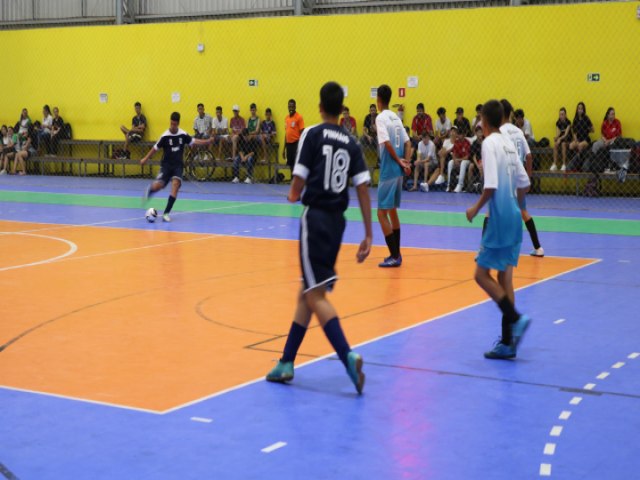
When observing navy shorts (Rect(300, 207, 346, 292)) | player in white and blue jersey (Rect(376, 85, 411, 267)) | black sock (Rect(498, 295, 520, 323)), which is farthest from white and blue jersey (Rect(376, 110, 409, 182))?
navy shorts (Rect(300, 207, 346, 292))

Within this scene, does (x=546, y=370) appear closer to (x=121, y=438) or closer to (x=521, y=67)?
(x=121, y=438)

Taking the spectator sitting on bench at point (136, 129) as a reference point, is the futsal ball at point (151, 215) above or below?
below

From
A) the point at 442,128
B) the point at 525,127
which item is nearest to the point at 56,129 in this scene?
the point at 442,128

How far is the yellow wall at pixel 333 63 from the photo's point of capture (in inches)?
902

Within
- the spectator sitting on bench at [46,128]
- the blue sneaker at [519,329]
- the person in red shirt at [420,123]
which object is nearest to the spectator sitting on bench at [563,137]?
the person in red shirt at [420,123]

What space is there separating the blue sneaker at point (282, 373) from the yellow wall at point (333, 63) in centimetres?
1771

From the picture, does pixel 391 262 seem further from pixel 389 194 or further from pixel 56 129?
pixel 56 129

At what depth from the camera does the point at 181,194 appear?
940 inches

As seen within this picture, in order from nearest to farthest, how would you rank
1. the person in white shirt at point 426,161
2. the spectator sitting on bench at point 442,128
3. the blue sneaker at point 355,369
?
the blue sneaker at point 355,369 → the person in white shirt at point 426,161 → the spectator sitting on bench at point 442,128

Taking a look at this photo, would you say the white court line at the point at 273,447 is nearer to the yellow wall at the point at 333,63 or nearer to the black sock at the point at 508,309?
the black sock at the point at 508,309

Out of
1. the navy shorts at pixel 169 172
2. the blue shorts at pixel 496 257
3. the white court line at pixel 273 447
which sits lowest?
the white court line at pixel 273 447

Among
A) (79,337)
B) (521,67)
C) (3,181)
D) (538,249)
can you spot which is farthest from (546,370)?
(3,181)

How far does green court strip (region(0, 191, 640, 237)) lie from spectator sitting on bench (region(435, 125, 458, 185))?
385cm

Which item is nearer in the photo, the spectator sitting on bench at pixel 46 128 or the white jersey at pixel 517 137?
the white jersey at pixel 517 137
